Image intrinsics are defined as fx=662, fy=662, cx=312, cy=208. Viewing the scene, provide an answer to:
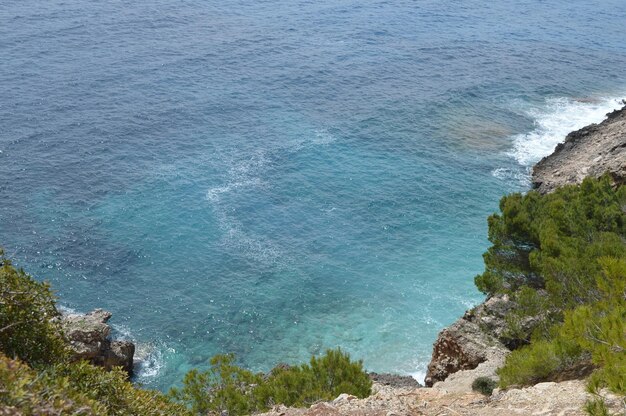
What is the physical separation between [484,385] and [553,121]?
201ft

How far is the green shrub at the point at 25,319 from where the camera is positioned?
18.8 m

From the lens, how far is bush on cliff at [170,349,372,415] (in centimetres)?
2588

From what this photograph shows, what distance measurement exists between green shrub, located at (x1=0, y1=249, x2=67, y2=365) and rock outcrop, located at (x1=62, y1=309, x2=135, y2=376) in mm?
25016

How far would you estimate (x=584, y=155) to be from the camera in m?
68.1

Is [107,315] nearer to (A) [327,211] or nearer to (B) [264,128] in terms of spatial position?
(A) [327,211]

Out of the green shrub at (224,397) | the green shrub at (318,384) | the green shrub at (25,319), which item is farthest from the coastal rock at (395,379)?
the green shrub at (25,319)

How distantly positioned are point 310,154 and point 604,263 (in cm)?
5373

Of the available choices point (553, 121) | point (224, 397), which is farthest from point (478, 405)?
point (553, 121)

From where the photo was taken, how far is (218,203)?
2520 inches

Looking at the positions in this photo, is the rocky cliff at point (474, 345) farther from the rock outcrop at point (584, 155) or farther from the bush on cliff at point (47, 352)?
the bush on cliff at point (47, 352)

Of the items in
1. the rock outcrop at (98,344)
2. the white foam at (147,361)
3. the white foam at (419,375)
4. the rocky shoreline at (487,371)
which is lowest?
the white foam at (147,361)

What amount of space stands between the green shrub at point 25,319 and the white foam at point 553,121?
2258 inches

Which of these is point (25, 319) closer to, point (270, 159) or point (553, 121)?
point (270, 159)

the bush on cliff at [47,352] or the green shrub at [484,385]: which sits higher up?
the bush on cliff at [47,352]
